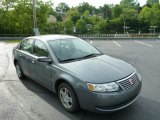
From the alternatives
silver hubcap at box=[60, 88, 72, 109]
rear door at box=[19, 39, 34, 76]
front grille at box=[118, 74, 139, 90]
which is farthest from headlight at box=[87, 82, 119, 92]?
rear door at box=[19, 39, 34, 76]

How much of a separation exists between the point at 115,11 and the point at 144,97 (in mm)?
88310

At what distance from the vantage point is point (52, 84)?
529cm

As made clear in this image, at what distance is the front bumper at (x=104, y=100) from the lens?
424 centimetres

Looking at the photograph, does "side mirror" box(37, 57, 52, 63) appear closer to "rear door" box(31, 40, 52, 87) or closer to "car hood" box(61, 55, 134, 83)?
"rear door" box(31, 40, 52, 87)

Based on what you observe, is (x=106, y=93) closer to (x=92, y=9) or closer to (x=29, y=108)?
(x=29, y=108)

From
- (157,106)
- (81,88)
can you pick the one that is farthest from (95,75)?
(157,106)

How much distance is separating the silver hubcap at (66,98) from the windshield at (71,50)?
2.34ft

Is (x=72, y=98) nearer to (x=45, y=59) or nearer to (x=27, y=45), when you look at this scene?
(x=45, y=59)

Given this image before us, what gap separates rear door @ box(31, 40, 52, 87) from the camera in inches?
212

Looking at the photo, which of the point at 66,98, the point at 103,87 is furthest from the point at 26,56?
the point at 103,87

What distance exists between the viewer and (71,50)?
5.63 m

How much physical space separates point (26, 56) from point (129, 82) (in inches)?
122

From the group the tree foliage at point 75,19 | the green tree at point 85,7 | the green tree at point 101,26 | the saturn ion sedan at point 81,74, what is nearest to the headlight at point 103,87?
the saturn ion sedan at point 81,74

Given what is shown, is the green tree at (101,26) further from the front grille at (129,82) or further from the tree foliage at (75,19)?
the front grille at (129,82)
